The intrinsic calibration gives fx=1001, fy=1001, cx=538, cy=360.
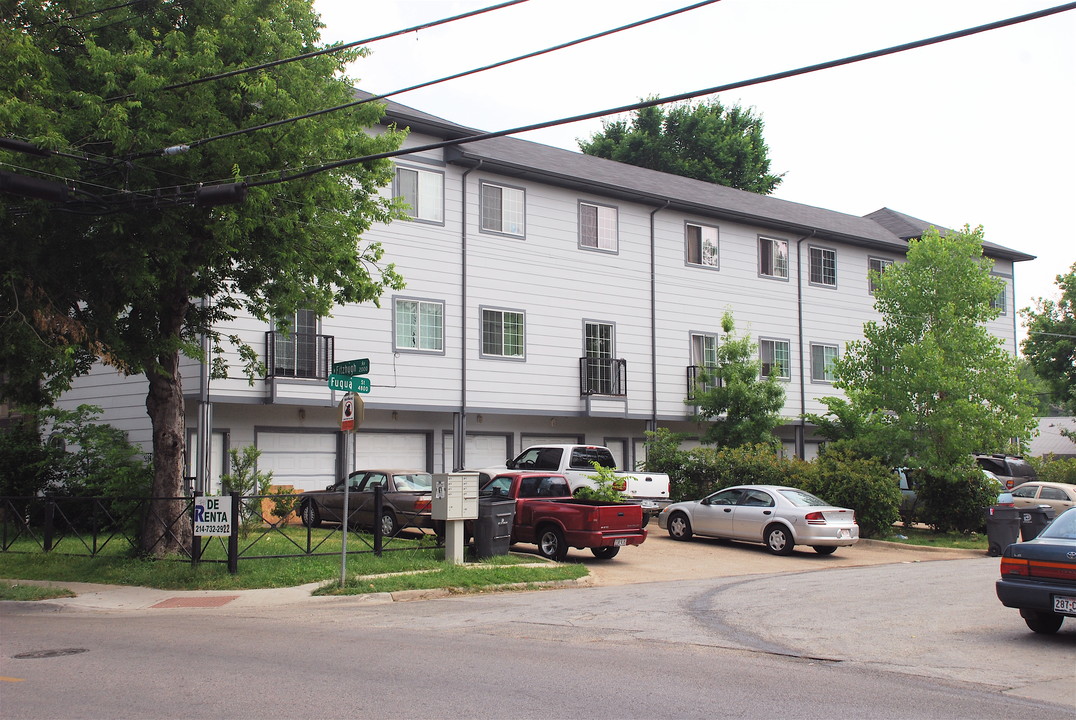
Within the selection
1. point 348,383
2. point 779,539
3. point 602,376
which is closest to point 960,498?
point 779,539

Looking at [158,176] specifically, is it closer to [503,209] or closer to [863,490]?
[503,209]

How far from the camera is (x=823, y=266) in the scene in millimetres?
34750

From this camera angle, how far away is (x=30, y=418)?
25703mm

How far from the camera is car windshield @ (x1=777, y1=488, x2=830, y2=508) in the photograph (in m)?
21.0

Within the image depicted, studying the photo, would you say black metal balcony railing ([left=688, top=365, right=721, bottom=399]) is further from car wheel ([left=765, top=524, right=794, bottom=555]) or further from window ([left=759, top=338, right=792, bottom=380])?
car wheel ([left=765, top=524, right=794, bottom=555])

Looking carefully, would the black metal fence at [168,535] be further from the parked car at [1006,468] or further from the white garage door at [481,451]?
the parked car at [1006,468]

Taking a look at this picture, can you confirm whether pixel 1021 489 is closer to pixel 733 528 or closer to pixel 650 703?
pixel 733 528

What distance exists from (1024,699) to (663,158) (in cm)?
Answer: 5058

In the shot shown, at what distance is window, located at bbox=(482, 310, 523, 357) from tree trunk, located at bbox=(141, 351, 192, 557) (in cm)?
1077

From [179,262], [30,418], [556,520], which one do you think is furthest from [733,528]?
[30,418]

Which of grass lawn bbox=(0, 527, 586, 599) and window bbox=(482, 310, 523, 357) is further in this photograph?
window bbox=(482, 310, 523, 357)

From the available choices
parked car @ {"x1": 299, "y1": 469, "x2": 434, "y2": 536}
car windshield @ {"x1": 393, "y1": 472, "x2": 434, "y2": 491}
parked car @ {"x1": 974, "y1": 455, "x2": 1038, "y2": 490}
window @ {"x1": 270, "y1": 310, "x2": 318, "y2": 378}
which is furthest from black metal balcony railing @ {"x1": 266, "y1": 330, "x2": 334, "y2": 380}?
parked car @ {"x1": 974, "y1": 455, "x2": 1038, "y2": 490}

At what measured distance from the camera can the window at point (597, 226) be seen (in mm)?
28641

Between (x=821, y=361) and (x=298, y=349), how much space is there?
19.0m
